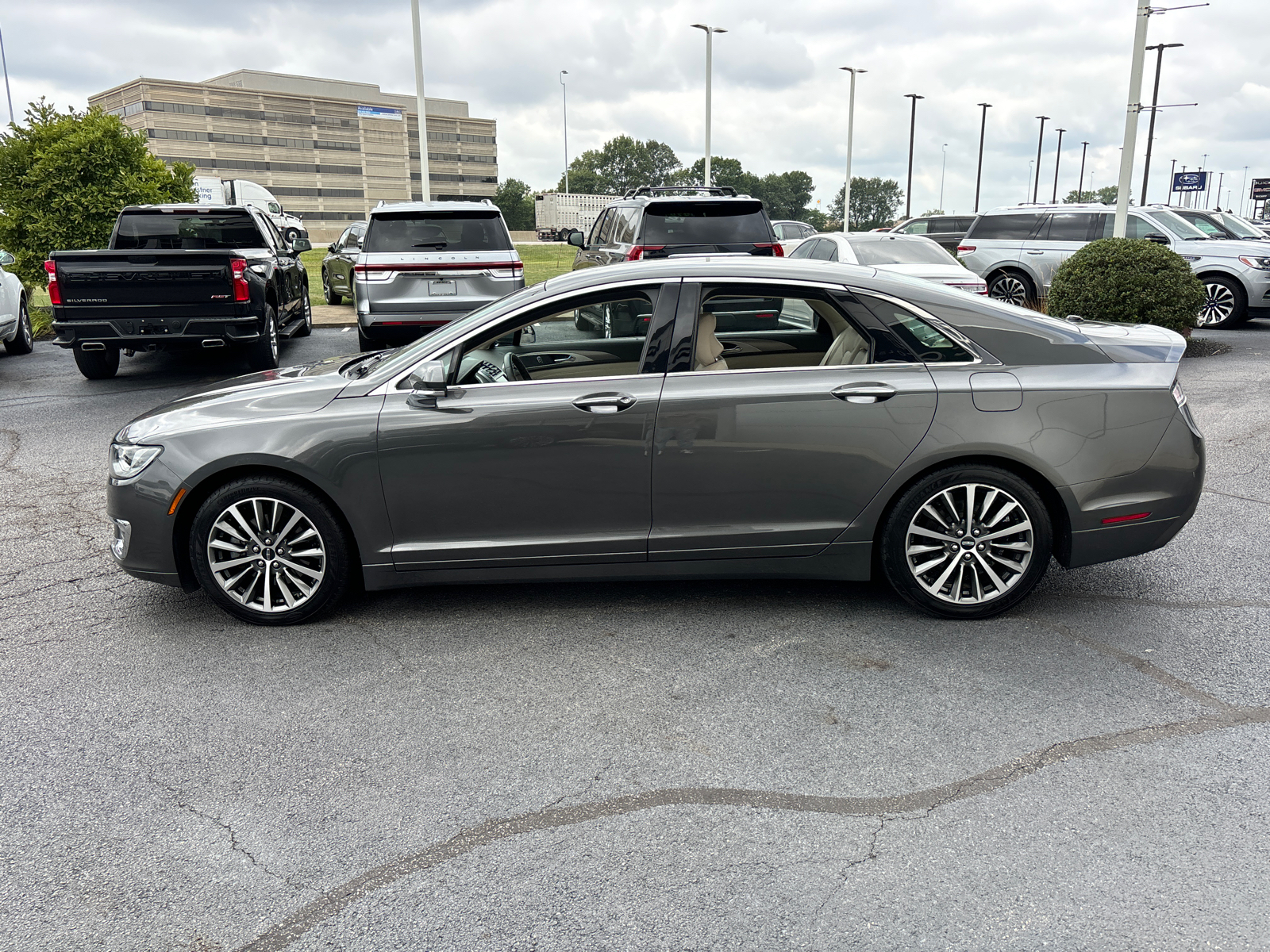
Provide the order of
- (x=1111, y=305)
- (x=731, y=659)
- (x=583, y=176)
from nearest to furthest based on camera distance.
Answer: (x=731, y=659) < (x=1111, y=305) < (x=583, y=176)

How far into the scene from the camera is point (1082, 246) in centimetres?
1485

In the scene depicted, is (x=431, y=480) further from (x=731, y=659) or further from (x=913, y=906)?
(x=913, y=906)

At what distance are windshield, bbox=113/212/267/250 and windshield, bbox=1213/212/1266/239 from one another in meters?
15.1

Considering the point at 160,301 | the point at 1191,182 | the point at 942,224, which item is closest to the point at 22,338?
the point at 160,301

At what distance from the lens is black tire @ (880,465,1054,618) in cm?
435

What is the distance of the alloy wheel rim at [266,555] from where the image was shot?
4.40 metres

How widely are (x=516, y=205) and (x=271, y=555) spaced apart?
142247 millimetres

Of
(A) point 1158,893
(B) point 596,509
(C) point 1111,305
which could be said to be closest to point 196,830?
(B) point 596,509

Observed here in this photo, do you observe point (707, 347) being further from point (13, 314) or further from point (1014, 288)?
point (1014, 288)

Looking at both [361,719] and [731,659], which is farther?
[731,659]

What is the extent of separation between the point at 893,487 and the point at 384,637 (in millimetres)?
2356

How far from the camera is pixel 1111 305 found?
12016 mm

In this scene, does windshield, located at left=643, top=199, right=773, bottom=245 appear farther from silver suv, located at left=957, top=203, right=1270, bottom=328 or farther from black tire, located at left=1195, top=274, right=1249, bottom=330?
black tire, located at left=1195, top=274, right=1249, bottom=330

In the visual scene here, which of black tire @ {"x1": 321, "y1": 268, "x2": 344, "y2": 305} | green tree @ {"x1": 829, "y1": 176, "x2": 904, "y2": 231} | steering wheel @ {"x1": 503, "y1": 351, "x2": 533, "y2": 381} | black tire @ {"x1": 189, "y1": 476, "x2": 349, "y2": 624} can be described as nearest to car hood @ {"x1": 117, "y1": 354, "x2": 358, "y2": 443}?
black tire @ {"x1": 189, "y1": 476, "x2": 349, "y2": 624}
